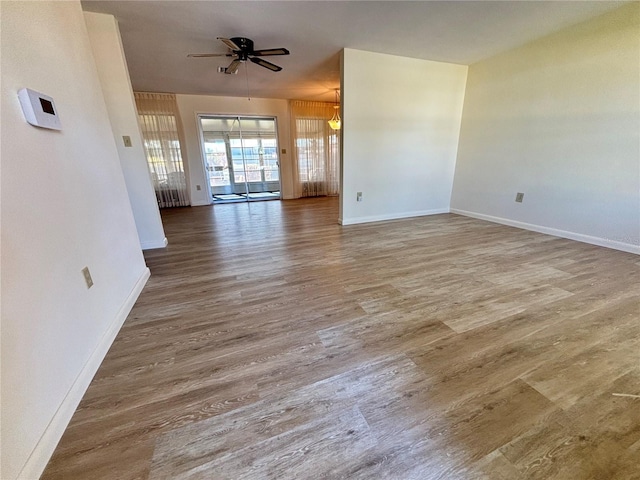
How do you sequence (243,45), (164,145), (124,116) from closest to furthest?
(124,116) → (243,45) → (164,145)

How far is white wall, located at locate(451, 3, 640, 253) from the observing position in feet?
8.25

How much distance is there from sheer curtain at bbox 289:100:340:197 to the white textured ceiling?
2399 mm

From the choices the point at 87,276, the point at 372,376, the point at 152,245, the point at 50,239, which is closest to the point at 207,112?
the point at 152,245

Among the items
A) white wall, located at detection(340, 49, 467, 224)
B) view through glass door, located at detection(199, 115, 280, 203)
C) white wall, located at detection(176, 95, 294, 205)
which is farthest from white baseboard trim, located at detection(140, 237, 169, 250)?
view through glass door, located at detection(199, 115, 280, 203)

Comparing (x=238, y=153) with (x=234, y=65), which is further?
(x=238, y=153)

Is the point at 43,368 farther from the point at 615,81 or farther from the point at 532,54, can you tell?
the point at 532,54

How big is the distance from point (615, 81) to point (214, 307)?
443 centimetres

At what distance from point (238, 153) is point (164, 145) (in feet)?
6.27

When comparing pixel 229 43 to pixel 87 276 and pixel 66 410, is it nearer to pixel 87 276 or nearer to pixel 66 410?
pixel 87 276

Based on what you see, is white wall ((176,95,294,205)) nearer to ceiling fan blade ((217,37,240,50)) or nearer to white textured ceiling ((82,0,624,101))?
white textured ceiling ((82,0,624,101))

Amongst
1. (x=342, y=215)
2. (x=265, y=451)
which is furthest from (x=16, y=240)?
(x=342, y=215)

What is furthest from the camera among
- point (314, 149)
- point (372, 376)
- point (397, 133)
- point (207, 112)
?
point (314, 149)

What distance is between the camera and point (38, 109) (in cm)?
110

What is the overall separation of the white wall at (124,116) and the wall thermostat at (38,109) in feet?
5.44
